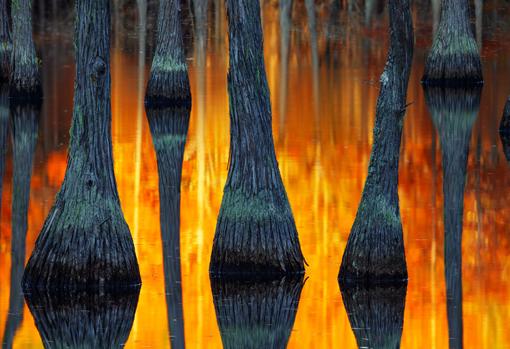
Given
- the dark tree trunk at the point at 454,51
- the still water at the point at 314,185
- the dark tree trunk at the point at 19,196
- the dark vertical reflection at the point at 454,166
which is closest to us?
the still water at the point at 314,185

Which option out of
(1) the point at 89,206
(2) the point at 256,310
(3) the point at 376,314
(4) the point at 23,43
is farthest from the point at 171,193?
(4) the point at 23,43

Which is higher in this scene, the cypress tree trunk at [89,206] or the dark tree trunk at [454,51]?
the dark tree trunk at [454,51]

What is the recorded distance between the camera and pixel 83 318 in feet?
37.3

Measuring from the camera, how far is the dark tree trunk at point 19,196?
11.5 meters

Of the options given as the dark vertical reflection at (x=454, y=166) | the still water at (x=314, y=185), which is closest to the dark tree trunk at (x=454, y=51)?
the dark vertical reflection at (x=454, y=166)

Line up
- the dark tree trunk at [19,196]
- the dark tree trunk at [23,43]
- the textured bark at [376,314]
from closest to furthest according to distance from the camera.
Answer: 1. the textured bark at [376,314]
2. the dark tree trunk at [19,196]
3. the dark tree trunk at [23,43]

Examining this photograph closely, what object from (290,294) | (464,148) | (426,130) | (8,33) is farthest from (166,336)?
(8,33)

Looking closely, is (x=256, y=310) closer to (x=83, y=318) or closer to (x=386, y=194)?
(x=83, y=318)

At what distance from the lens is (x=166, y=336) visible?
36.0 feet

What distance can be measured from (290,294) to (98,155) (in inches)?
81.3

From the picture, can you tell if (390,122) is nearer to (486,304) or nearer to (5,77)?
(486,304)

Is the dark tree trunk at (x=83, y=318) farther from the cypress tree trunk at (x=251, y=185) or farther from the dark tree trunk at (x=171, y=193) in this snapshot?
the cypress tree trunk at (x=251, y=185)

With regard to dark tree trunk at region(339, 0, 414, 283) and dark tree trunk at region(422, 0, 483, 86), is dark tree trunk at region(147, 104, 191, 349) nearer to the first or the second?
dark tree trunk at region(339, 0, 414, 283)

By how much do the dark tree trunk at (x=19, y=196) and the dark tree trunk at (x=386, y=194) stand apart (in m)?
2.87
